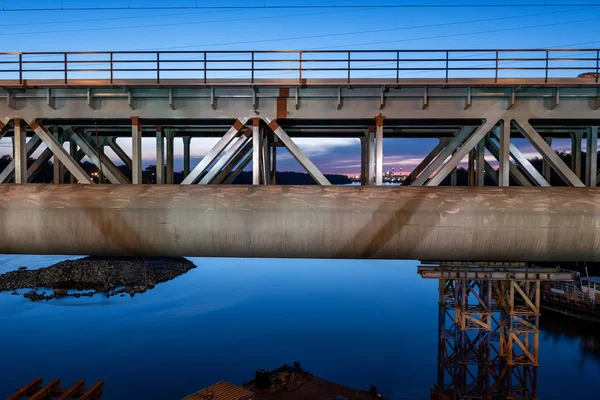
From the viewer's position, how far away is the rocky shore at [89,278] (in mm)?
48938

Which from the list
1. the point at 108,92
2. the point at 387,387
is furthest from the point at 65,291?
the point at 108,92

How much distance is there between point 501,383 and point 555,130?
9.56 m

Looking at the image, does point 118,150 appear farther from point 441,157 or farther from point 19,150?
point 441,157

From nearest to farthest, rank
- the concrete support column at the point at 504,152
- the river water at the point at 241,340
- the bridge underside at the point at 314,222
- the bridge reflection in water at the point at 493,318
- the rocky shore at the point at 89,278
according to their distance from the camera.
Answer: the bridge underside at the point at 314,222 → the concrete support column at the point at 504,152 → the bridge reflection in water at the point at 493,318 → the river water at the point at 241,340 → the rocky shore at the point at 89,278

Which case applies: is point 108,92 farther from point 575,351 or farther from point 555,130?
point 575,351

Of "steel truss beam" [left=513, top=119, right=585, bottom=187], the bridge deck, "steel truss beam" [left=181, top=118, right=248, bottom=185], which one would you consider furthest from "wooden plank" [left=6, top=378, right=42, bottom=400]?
"steel truss beam" [left=513, top=119, right=585, bottom=187]

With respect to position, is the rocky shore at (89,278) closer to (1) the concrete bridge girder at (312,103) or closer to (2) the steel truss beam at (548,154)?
(1) the concrete bridge girder at (312,103)

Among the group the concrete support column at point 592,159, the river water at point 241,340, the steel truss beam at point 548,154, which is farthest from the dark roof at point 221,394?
the river water at point 241,340

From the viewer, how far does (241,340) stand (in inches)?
1448

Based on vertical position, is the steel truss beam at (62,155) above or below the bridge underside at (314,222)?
above

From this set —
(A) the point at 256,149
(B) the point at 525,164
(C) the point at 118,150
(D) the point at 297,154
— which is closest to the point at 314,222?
(D) the point at 297,154

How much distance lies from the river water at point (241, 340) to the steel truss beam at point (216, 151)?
903 inches

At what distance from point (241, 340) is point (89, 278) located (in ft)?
94.4

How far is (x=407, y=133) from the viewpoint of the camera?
13.9 metres
